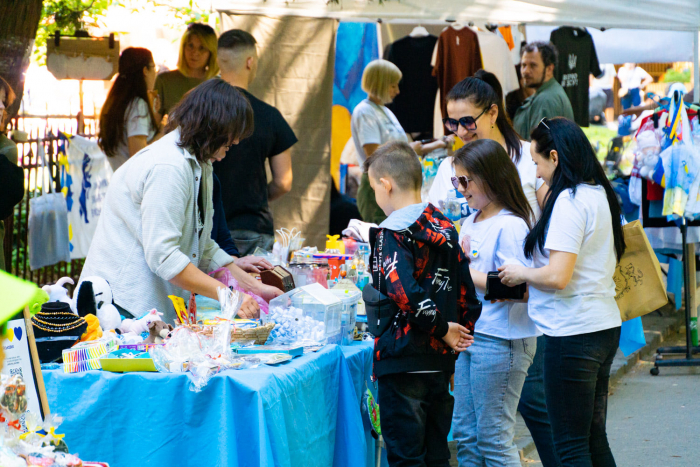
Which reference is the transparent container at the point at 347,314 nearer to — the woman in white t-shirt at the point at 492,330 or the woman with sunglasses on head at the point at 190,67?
the woman in white t-shirt at the point at 492,330

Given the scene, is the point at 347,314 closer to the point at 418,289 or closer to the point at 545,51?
the point at 418,289

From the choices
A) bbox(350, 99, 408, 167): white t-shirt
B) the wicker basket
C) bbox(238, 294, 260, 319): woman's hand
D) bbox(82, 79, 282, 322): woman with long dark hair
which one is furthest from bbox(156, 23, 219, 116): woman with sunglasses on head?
the wicker basket

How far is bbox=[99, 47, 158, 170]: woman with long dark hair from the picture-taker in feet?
17.8

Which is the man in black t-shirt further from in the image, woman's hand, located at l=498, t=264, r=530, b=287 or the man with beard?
the man with beard

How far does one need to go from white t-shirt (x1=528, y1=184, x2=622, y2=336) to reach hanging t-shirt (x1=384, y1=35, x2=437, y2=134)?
4.65 metres

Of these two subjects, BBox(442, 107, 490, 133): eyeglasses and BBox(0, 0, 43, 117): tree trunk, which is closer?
BBox(442, 107, 490, 133): eyeglasses

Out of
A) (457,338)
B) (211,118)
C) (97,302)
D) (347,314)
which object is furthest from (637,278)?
(97,302)

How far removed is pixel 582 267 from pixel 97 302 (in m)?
1.78

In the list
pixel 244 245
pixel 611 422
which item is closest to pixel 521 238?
pixel 244 245

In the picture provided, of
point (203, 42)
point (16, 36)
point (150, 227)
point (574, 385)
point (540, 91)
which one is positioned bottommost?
point (574, 385)

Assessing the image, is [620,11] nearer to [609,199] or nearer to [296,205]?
[296,205]

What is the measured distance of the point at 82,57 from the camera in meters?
5.66

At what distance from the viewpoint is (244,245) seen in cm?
459

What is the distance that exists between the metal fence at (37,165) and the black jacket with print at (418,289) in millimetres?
3616
